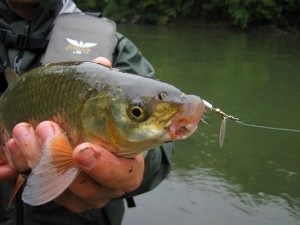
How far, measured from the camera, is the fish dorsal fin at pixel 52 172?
1.82 metres

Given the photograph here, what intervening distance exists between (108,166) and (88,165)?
0.07 meters

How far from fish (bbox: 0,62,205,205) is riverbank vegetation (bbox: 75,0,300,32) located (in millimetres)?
32649

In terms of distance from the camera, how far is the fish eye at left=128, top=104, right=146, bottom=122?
1.70 m

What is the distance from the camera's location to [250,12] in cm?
3522

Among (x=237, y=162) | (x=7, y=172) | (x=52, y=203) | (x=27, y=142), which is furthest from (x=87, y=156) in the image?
(x=237, y=162)

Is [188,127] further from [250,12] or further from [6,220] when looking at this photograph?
[250,12]

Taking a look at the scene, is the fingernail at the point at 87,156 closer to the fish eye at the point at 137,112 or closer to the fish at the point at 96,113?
the fish at the point at 96,113

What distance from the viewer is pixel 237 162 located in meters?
7.77

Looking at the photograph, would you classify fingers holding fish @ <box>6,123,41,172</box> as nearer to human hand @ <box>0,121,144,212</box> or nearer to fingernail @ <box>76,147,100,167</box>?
human hand @ <box>0,121,144,212</box>

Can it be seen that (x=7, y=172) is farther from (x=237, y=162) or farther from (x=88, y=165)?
(x=237, y=162)

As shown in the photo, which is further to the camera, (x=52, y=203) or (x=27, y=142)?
(x=52, y=203)

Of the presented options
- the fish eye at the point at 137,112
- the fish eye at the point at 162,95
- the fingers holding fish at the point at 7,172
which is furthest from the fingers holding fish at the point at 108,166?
the fingers holding fish at the point at 7,172

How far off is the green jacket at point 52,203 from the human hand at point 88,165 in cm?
53

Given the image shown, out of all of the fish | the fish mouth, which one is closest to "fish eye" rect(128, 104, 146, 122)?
the fish
